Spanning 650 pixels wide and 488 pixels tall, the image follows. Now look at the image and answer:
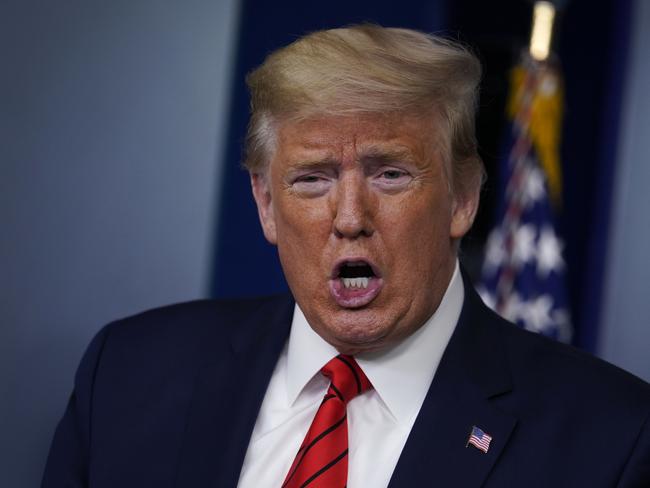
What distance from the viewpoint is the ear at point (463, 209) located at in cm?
193

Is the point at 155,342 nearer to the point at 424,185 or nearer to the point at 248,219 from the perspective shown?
the point at 424,185

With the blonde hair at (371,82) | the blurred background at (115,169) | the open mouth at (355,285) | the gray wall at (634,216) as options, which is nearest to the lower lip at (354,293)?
the open mouth at (355,285)

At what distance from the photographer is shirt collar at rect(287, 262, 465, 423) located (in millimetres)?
1848

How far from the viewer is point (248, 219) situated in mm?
3578

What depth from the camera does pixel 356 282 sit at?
5.92 feet

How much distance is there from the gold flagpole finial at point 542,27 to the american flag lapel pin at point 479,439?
2442 millimetres

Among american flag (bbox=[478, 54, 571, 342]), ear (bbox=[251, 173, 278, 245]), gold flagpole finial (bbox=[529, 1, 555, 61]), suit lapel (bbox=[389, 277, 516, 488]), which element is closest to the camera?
suit lapel (bbox=[389, 277, 516, 488])

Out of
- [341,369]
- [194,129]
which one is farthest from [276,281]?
[341,369]

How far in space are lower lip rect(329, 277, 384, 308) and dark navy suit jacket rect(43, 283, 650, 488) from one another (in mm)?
201

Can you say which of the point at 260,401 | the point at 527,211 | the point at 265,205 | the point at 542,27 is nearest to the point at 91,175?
the point at 265,205

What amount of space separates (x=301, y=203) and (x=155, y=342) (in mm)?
548

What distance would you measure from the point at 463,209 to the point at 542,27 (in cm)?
215

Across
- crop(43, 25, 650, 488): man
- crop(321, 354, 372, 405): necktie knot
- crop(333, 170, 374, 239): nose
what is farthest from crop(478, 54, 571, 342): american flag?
crop(333, 170, 374, 239): nose

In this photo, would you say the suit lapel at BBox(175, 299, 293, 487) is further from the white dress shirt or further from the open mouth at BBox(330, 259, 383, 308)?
the open mouth at BBox(330, 259, 383, 308)
